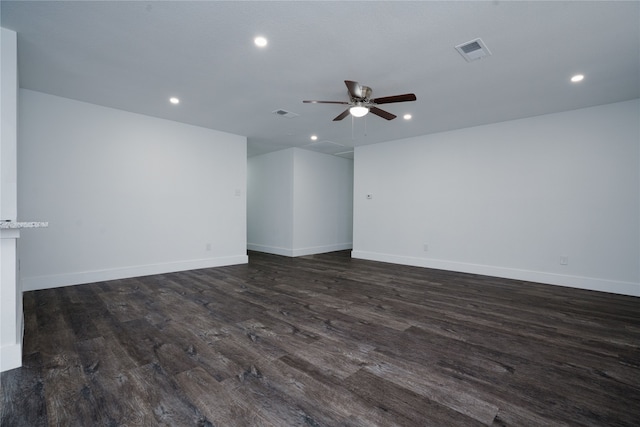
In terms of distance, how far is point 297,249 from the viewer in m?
6.87

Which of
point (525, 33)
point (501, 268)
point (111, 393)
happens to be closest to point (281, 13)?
point (525, 33)

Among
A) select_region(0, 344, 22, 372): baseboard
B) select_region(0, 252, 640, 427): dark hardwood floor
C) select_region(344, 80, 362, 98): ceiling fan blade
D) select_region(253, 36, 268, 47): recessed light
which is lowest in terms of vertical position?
select_region(0, 252, 640, 427): dark hardwood floor

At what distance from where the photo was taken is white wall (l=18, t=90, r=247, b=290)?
378cm

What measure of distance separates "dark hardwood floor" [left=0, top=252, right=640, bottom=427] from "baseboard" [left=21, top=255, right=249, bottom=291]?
19 cm

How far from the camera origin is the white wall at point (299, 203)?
271 inches

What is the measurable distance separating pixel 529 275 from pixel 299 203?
466cm

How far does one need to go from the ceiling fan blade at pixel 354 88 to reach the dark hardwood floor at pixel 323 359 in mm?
2345

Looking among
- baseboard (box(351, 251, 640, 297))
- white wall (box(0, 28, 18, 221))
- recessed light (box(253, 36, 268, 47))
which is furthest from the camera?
baseboard (box(351, 251, 640, 297))

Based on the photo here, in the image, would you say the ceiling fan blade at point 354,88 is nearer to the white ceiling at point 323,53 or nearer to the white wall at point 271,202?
the white ceiling at point 323,53

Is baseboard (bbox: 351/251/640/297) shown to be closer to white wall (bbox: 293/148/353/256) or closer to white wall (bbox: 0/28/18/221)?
white wall (bbox: 293/148/353/256)

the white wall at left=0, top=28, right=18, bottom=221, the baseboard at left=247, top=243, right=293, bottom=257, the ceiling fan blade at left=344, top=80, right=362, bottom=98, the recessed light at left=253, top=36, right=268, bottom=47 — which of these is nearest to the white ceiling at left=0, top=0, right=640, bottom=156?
the recessed light at left=253, top=36, right=268, bottom=47

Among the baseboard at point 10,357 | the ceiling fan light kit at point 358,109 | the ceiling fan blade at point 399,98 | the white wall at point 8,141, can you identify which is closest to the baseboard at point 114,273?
the white wall at point 8,141

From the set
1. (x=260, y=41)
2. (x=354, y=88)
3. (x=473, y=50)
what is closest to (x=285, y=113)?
(x=354, y=88)

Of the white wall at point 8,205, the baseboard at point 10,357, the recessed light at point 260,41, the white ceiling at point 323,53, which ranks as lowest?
the baseboard at point 10,357
